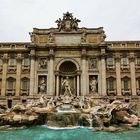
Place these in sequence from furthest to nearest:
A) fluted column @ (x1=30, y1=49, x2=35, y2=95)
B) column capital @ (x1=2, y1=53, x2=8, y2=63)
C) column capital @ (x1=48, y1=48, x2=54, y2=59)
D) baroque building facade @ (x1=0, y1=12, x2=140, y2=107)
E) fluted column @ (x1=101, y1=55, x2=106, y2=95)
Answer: column capital @ (x1=2, y1=53, x2=8, y2=63) → column capital @ (x1=48, y1=48, x2=54, y2=59) → baroque building facade @ (x1=0, y1=12, x2=140, y2=107) → fluted column @ (x1=30, y1=49, x2=35, y2=95) → fluted column @ (x1=101, y1=55, x2=106, y2=95)

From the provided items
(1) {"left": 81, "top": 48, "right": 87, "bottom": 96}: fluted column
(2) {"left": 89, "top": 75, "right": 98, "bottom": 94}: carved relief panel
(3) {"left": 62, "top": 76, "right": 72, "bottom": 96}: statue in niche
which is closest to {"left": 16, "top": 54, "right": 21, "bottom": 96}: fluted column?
(3) {"left": 62, "top": 76, "right": 72, "bottom": 96}: statue in niche

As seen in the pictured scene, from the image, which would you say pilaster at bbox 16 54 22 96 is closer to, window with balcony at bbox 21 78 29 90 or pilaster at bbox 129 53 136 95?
window with balcony at bbox 21 78 29 90

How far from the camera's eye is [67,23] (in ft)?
136

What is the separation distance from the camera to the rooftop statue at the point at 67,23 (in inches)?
1626

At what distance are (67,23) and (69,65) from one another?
21.9 feet

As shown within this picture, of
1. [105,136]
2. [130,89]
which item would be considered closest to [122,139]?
[105,136]

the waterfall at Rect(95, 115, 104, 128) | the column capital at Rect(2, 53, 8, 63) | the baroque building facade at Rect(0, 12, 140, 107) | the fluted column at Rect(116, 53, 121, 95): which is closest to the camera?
the waterfall at Rect(95, 115, 104, 128)

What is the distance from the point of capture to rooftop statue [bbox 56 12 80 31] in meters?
41.3

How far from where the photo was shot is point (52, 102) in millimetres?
34250

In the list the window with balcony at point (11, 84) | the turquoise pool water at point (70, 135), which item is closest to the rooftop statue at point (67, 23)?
the window with balcony at point (11, 84)

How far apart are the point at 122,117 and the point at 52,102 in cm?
928

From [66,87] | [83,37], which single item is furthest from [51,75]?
[83,37]

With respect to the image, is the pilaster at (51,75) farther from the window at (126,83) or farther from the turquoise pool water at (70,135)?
the turquoise pool water at (70,135)

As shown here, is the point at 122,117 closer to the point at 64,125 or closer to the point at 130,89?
the point at 64,125
